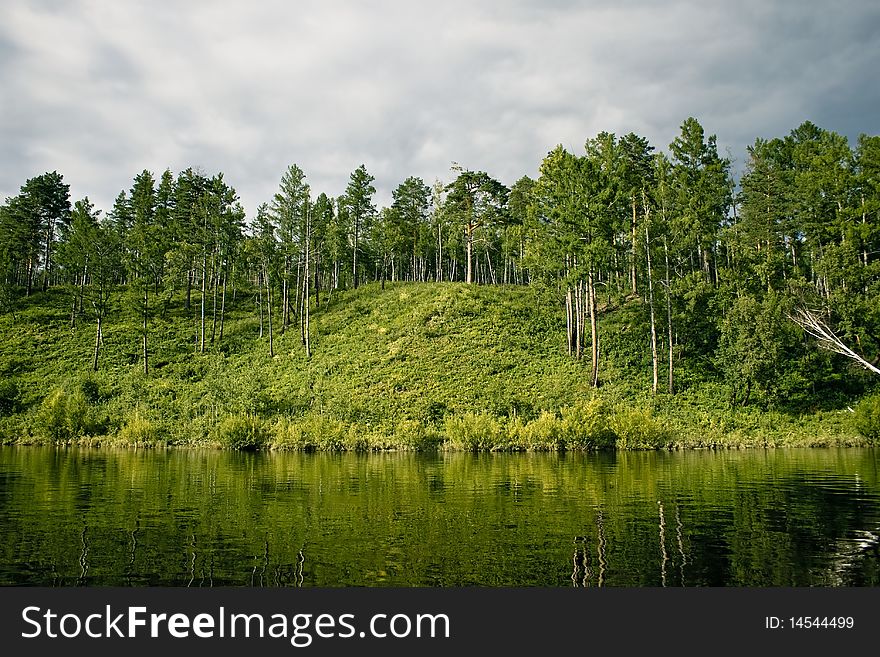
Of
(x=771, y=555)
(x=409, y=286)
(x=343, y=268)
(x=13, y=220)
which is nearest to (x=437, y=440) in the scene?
(x=771, y=555)

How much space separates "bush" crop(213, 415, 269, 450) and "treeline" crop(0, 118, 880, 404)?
67.5 feet

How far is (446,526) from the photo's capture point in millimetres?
13117

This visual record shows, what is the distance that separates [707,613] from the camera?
764 centimetres

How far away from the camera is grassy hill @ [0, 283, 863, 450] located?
121ft

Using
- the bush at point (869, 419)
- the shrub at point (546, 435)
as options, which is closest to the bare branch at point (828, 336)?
the bush at point (869, 419)

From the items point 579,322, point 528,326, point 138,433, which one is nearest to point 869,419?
point 579,322

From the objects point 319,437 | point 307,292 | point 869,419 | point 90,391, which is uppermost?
point 307,292

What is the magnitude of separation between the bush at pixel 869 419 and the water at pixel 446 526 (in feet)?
40.3

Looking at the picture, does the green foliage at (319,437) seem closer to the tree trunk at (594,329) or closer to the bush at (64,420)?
the bush at (64,420)

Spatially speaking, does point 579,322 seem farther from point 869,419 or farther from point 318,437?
point 318,437

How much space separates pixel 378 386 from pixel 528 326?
17.8m

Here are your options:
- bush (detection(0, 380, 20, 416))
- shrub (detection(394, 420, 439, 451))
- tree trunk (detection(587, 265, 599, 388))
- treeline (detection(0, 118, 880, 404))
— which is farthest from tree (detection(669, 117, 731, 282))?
bush (detection(0, 380, 20, 416))

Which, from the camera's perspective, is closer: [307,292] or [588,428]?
[588,428]

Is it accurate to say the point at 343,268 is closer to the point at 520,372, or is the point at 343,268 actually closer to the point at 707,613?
the point at 520,372
